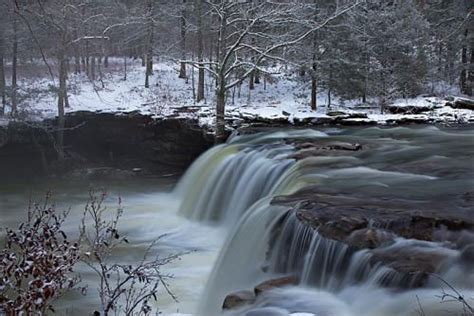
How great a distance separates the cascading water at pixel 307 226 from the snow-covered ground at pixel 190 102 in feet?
10.7

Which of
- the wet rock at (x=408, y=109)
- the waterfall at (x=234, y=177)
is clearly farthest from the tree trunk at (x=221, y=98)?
the wet rock at (x=408, y=109)

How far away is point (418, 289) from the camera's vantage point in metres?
5.96

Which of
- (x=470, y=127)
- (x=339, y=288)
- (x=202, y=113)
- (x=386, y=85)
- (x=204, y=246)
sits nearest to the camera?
(x=339, y=288)

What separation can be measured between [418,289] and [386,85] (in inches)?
696

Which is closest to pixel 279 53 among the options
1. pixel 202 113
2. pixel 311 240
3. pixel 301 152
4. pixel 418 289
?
pixel 202 113

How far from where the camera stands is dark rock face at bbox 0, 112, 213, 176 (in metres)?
19.5

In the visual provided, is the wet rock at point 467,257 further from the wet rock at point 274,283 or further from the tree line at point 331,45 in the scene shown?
the tree line at point 331,45

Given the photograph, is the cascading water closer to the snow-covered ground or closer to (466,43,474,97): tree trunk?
the snow-covered ground

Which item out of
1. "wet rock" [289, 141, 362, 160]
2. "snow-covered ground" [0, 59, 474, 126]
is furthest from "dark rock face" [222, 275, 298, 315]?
"snow-covered ground" [0, 59, 474, 126]

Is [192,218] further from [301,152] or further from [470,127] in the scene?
[470,127]

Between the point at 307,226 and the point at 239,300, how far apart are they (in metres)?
1.44

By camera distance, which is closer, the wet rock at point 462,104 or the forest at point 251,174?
the forest at point 251,174

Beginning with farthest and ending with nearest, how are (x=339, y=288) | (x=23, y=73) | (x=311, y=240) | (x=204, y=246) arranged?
1. (x=23, y=73)
2. (x=204, y=246)
3. (x=311, y=240)
4. (x=339, y=288)

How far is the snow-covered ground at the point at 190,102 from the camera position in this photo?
65.0 feet
